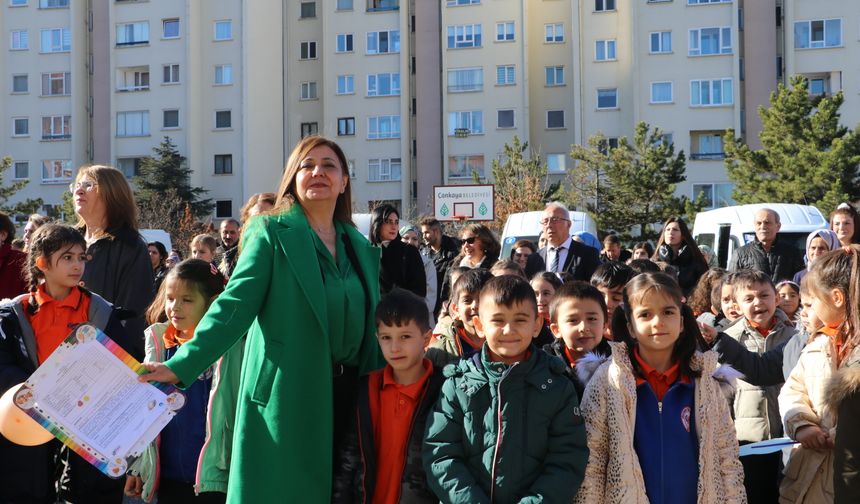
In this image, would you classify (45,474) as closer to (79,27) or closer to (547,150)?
(547,150)

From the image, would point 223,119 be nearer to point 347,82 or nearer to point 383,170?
point 347,82

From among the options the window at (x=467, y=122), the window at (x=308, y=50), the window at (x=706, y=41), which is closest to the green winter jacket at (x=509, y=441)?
the window at (x=706, y=41)

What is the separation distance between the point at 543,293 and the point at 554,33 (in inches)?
1633

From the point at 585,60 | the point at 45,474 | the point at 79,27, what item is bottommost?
the point at 45,474

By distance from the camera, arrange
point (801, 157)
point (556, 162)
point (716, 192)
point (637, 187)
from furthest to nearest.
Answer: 1. point (556, 162)
2. point (716, 192)
3. point (637, 187)
4. point (801, 157)

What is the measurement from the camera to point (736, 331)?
20.8 feet

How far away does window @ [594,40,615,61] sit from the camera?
146 ft

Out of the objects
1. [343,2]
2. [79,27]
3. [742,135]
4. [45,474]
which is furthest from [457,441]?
[79,27]

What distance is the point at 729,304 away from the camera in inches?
275

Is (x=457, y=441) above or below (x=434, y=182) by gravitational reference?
below

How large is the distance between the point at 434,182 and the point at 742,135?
1494 centimetres

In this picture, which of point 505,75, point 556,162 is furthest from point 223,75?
point 556,162

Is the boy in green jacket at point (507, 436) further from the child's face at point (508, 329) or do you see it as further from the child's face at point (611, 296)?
the child's face at point (611, 296)

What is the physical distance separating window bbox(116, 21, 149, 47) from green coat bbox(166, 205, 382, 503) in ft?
158
